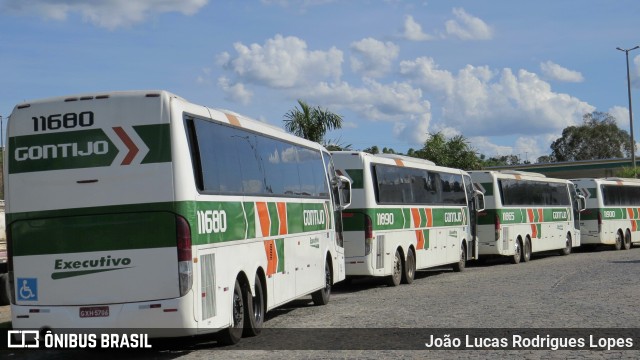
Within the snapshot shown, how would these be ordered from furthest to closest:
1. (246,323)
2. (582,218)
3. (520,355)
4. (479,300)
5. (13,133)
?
(582,218) → (479,300) → (246,323) → (13,133) → (520,355)

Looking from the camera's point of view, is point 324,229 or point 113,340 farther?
point 324,229

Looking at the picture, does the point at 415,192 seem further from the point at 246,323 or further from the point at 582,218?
the point at 582,218

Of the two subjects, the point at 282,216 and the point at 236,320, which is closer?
the point at 236,320

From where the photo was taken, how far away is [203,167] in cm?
1179

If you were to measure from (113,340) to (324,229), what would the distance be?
7.65m

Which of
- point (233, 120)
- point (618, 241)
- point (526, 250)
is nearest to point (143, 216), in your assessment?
point (233, 120)

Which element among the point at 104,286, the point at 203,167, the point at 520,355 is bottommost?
the point at 520,355

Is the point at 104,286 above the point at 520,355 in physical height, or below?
above

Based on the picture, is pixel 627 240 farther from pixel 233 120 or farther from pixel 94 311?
pixel 94 311

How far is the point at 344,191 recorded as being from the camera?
65.7ft

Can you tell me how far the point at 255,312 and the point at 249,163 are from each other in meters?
2.07

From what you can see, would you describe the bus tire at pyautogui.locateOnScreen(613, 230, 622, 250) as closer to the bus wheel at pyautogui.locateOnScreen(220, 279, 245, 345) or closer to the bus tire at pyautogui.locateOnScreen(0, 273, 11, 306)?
the bus tire at pyautogui.locateOnScreen(0, 273, 11, 306)

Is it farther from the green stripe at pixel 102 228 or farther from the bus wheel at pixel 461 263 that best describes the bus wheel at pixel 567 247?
the green stripe at pixel 102 228

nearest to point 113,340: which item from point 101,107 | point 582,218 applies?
point 101,107
